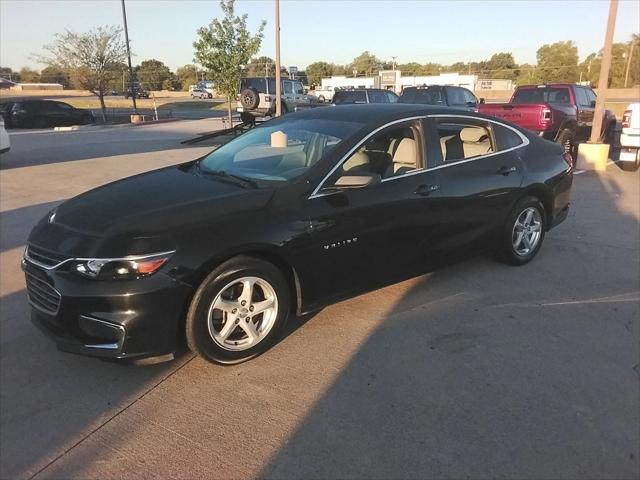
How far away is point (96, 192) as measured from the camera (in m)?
3.79

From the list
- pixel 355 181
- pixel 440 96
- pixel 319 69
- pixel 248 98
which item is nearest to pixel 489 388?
pixel 355 181

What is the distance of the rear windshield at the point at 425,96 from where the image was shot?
1555 cm

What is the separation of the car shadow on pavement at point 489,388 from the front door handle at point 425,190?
2.99 ft

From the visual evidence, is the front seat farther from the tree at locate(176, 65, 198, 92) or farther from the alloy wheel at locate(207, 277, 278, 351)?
the tree at locate(176, 65, 198, 92)

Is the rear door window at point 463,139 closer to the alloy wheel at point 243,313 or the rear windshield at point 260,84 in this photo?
the alloy wheel at point 243,313

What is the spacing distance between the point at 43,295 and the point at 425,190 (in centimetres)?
281

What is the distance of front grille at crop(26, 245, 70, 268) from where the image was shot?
3053mm

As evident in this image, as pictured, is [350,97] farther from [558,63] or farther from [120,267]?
[558,63]

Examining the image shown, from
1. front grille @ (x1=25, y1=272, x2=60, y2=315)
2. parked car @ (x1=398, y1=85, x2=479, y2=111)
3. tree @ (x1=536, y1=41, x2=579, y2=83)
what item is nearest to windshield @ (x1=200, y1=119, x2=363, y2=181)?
front grille @ (x1=25, y1=272, x2=60, y2=315)

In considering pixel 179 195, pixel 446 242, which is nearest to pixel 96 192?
A: pixel 179 195

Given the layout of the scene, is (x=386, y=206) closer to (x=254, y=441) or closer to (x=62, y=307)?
(x=254, y=441)

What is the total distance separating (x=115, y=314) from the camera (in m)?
2.93

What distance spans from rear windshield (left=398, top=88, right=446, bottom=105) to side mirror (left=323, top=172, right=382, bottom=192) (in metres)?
12.5

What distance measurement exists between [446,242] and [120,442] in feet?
9.53
